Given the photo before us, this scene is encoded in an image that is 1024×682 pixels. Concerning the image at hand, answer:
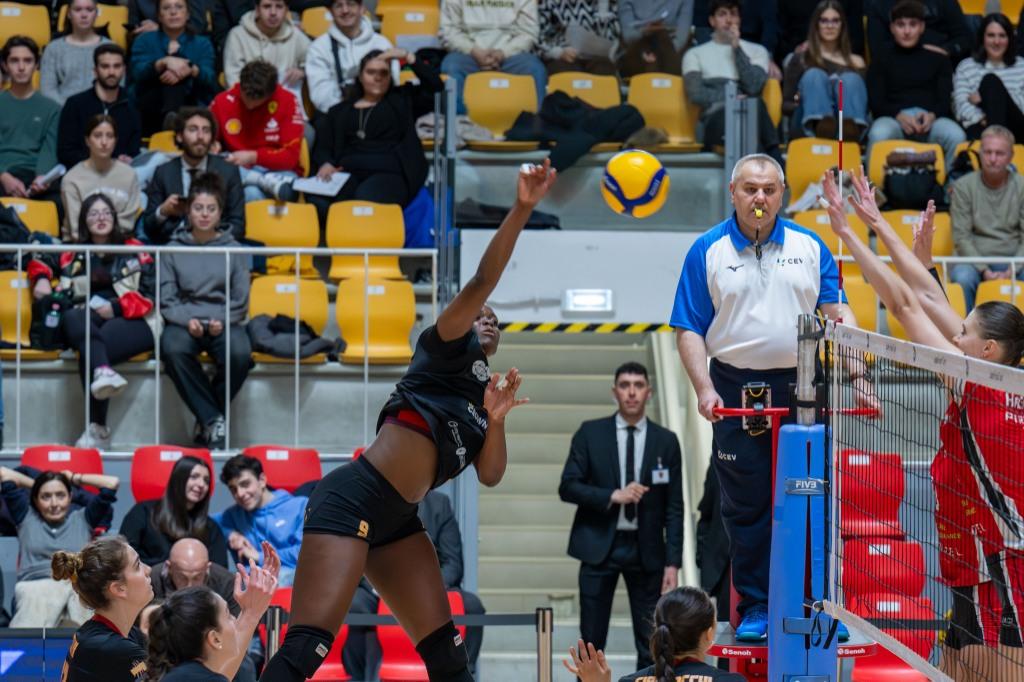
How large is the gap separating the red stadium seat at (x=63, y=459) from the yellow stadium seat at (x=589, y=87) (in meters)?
4.51

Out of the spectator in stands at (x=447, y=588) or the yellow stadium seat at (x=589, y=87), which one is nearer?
the spectator in stands at (x=447, y=588)

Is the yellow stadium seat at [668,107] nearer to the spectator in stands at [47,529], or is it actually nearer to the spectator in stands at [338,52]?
the spectator in stands at [338,52]

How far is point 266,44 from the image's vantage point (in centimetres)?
1311

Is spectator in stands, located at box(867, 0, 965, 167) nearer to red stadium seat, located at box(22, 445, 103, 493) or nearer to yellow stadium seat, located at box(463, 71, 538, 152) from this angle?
yellow stadium seat, located at box(463, 71, 538, 152)

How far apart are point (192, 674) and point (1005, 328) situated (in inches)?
121

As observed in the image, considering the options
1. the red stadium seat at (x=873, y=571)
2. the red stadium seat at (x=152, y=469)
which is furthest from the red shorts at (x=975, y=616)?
the red stadium seat at (x=152, y=469)

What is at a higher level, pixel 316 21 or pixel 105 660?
pixel 316 21

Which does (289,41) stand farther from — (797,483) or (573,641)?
(797,483)

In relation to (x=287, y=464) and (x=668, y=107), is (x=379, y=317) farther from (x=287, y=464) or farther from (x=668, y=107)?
(x=668, y=107)

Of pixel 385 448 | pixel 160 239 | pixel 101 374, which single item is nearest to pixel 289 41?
pixel 160 239

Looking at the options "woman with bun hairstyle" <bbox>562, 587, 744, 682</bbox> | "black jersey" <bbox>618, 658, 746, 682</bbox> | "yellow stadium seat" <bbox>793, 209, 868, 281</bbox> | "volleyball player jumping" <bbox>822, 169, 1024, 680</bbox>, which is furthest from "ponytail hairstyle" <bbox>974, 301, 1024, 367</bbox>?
"yellow stadium seat" <bbox>793, 209, 868, 281</bbox>

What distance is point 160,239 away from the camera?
454 inches

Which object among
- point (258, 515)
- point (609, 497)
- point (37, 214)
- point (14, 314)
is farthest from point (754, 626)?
point (37, 214)

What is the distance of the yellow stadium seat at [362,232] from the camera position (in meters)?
11.7
